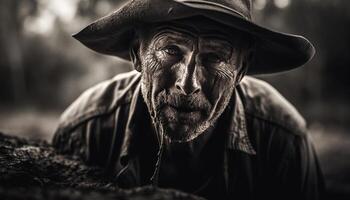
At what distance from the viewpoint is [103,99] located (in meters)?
3.24

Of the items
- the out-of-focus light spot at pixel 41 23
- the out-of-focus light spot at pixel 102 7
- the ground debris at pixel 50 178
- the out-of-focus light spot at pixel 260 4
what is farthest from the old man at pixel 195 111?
the out-of-focus light spot at pixel 41 23

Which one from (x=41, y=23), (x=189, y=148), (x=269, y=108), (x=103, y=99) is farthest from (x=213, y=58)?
(x=41, y=23)

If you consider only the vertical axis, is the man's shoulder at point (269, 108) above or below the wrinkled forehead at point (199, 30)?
below

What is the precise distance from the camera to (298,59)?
2811mm

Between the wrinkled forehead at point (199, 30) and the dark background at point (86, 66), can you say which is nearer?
the wrinkled forehead at point (199, 30)

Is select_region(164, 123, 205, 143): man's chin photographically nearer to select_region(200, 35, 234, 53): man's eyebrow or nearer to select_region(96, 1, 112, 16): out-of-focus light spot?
select_region(200, 35, 234, 53): man's eyebrow

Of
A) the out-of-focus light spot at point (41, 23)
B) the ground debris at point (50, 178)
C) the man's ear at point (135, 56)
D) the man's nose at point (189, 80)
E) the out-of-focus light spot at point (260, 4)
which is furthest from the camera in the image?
the out-of-focus light spot at point (41, 23)

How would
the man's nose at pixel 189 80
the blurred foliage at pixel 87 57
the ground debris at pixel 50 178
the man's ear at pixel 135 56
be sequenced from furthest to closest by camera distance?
1. the blurred foliage at pixel 87 57
2. the man's ear at pixel 135 56
3. the man's nose at pixel 189 80
4. the ground debris at pixel 50 178

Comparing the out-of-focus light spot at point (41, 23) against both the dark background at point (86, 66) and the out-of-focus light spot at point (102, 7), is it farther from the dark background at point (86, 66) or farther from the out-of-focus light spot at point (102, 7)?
the out-of-focus light spot at point (102, 7)

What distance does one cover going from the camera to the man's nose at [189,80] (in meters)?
2.38

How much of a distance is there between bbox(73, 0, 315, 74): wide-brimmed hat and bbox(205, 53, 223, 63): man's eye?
25 cm

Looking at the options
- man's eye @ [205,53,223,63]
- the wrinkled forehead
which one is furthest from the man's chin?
the wrinkled forehead

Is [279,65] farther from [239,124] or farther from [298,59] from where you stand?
[239,124]

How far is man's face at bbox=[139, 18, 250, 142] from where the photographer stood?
2432mm
